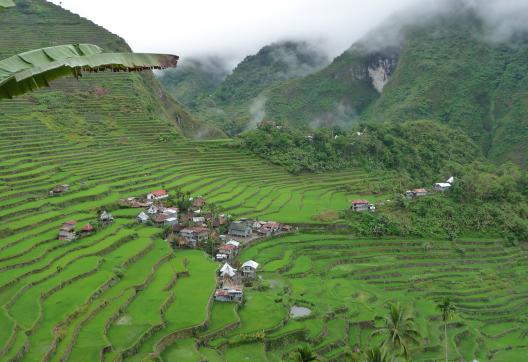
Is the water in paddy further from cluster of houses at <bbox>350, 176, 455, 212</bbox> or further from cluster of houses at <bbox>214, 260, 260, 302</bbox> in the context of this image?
cluster of houses at <bbox>350, 176, 455, 212</bbox>

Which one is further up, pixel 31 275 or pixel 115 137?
pixel 115 137

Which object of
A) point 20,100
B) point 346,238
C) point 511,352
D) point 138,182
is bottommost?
point 511,352

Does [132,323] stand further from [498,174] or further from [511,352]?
[498,174]

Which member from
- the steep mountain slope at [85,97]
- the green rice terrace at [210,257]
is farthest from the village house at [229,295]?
the steep mountain slope at [85,97]

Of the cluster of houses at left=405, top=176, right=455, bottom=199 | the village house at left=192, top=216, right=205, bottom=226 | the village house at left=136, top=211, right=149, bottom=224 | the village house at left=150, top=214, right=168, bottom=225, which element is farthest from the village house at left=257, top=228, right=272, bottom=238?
the cluster of houses at left=405, top=176, right=455, bottom=199

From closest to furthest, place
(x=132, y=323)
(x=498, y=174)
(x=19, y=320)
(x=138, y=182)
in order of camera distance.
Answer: (x=19, y=320) → (x=132, y=323) → (x=138, y=182) → (x=498, y=174)

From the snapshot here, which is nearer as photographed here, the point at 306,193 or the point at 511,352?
the point at 511,352

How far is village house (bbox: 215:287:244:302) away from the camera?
18.4 m

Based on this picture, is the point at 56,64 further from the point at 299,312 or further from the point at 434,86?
the point at 434,86

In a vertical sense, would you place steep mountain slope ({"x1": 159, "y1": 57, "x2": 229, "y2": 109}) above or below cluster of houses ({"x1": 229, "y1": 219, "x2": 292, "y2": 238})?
above

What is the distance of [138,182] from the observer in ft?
104

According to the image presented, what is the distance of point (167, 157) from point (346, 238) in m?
16.4

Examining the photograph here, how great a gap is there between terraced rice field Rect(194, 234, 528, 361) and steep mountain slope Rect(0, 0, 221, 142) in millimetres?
20701

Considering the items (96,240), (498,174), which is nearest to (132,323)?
(96,240)
